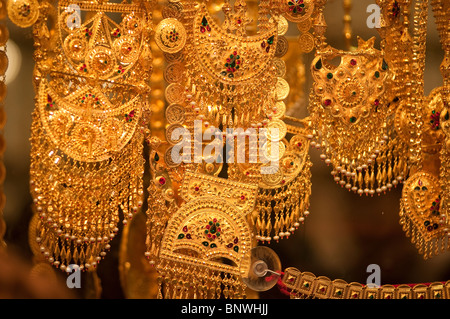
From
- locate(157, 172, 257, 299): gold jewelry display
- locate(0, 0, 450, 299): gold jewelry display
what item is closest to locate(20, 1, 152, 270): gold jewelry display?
locate(0, 0, 450, 299): gold jewelry display

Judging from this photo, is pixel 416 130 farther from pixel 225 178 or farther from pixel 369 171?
pixel 225 178

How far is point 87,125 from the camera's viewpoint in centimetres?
224

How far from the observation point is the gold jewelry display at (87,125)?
221cm

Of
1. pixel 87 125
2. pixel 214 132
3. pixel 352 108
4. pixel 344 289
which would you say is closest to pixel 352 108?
Answer: pixel 352 108

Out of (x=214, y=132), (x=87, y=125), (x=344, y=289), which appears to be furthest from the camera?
(x=344, y=289)

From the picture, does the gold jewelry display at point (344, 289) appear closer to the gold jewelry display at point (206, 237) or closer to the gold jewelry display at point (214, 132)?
the gold jewelry display at point (214, 132)

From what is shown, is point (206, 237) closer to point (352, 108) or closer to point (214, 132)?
point (214, 132)

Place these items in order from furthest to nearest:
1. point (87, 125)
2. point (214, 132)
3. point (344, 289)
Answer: point (344, 289), point (214, 132), point (87, 125)

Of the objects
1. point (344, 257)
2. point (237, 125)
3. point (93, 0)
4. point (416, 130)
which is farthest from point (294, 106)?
point (93, 0)

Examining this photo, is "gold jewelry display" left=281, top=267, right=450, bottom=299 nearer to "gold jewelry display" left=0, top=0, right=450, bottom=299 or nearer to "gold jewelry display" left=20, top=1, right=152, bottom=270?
"gold jewelry display" left=0, top=0, right=450, bottom=299

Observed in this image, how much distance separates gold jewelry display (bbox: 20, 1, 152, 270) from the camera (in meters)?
2.21

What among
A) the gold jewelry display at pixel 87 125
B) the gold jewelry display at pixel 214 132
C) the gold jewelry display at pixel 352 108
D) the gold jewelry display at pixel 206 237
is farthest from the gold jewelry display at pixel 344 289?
the gold jewelry display at pixel 87 125

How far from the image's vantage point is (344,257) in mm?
2611

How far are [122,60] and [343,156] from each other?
0.79 meters
